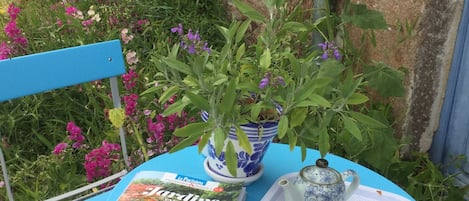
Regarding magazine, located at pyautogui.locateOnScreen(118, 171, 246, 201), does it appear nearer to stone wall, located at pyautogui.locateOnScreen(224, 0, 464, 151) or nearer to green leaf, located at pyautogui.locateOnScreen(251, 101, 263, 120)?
green leaf, located at pyautogui.locateOnScreen(251, 101, 263, 120)

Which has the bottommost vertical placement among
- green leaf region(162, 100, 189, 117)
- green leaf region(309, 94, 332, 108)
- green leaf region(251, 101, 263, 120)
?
green leaf region(162, 100, 189, 117)

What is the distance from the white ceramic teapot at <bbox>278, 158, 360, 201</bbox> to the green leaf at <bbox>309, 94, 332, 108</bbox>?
0.15 meters

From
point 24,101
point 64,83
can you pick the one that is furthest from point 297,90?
point 24,101

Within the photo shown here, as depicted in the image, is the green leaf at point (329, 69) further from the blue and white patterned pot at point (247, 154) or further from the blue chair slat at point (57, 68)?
the blue chair slat at point (57, 68)

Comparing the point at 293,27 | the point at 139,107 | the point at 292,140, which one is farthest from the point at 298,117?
the point at 139,107

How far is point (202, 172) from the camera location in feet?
4.35

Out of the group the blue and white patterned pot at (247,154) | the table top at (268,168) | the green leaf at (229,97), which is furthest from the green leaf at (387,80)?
the green leaf at (229,97)

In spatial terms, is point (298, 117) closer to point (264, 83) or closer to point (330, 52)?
point (264, 83)

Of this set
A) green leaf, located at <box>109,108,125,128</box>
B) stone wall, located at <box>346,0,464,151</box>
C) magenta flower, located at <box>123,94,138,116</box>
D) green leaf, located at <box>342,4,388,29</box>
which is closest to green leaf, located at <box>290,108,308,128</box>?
green leaf, located at <box>109,108,125,128</box>

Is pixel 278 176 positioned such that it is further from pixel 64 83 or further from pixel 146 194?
pixel 64 83

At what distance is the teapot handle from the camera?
1.10 m

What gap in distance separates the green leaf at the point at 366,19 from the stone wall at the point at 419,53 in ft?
0.58

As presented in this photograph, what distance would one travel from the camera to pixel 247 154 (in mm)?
1184

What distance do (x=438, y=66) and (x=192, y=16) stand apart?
1904 millimetres
